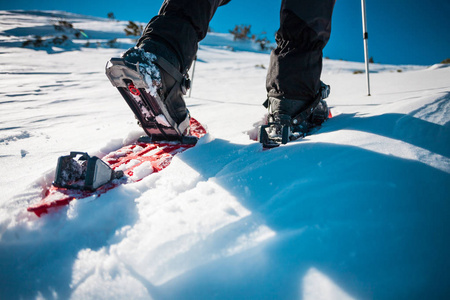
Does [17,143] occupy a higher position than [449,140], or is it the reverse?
[449,140]

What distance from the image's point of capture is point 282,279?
44cm

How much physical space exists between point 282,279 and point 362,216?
0.25 m

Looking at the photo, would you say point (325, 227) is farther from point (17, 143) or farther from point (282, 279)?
point (17, 143)

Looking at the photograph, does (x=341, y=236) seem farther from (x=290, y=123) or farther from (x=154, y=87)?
(x=154, y=87)

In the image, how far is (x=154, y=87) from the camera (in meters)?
1.02

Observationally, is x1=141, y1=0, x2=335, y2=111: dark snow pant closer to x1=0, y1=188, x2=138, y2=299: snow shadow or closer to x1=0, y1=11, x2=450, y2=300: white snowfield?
x1=0, y1=11, x2=450, y2=300: white snowfield

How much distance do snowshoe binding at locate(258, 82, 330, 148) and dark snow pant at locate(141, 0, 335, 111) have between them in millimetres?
77

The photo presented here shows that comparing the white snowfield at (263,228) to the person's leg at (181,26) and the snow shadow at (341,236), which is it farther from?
the person's leg at (181,26)

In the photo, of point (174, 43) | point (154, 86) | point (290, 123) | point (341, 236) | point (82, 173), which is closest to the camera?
point (341, 236)

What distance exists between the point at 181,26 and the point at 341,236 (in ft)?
3.97

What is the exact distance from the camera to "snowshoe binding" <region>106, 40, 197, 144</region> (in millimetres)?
957

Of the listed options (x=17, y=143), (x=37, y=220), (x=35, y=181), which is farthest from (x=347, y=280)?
(x=17, y=143)

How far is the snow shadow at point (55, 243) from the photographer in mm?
496

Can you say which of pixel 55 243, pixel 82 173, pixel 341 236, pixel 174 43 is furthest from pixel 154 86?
pixel 341 236
